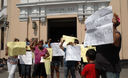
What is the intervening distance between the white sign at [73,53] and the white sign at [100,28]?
3.19 meters

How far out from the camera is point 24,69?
7688mm

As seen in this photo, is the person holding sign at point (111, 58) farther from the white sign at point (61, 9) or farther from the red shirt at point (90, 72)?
the white sign at point (61, 9)

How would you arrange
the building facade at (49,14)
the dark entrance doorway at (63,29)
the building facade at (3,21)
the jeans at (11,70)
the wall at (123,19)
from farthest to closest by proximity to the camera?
the building facade at (3,21), the dark entrance doorway at (63,29), the building facade at (49,14), the wall at (123,19), the jeans at (11,70)

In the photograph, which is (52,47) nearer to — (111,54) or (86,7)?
(111,54)

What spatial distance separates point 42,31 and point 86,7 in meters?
3.78

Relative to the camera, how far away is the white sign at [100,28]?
3.39m

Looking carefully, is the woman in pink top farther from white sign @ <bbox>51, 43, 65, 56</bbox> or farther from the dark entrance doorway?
the dark entrance doorway

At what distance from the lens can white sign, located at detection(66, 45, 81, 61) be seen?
7101 millimetres

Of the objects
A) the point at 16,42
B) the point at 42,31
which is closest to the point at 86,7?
the point at 42,31

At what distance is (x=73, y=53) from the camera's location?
7293 mm

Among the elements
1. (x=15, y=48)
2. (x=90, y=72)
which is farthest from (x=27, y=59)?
(x=90, y=72)

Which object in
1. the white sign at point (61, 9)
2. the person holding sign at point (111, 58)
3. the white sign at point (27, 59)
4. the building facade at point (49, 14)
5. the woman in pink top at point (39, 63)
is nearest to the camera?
the person holding sign at point (111, 58)

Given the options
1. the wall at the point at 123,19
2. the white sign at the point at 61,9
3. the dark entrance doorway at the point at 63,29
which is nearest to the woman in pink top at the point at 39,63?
the white sign at the point at 61,9


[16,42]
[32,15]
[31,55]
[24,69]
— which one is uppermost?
[32,15]
